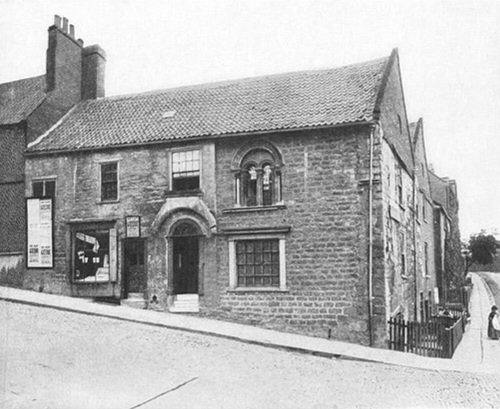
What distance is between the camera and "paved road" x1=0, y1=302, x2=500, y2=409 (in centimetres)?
855

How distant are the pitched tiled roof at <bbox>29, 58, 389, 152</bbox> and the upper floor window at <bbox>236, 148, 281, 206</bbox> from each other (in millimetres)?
901

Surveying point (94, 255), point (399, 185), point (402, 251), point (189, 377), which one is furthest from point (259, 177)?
point (189, 377)

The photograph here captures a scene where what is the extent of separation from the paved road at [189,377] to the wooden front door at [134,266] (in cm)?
509

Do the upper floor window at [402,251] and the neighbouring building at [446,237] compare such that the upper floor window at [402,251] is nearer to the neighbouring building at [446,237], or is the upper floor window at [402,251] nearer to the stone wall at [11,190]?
the neighbouring building at [446,237]

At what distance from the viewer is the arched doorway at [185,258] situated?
17312 millimetres

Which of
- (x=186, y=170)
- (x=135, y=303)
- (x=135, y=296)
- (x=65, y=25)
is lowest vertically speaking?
(x=135, y=303)

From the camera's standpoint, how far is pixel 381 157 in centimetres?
1545

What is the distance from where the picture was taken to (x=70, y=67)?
22.5m

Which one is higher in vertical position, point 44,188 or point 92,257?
point 44,188

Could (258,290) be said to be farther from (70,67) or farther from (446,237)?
(446,237)

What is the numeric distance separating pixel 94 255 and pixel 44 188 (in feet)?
10.5

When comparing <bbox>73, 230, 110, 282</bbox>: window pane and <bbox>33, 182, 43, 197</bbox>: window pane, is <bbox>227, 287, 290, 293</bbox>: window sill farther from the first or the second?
<bbox>33, 182, 43, 197</bbox>: window pane

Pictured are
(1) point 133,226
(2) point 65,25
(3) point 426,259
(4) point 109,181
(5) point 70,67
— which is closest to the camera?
(1) point 133,226

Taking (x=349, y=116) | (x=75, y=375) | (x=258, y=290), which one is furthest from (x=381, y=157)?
(x=75, y=375)
